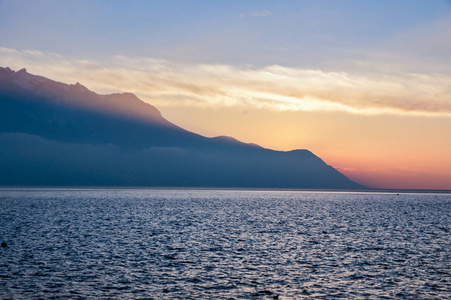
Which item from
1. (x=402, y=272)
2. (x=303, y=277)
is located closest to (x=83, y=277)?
(x=303, y=277)

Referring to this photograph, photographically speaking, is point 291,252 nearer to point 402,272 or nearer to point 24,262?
point 402,272

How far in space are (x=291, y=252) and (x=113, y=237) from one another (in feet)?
83.9

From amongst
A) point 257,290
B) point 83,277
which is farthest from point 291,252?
point 83,277

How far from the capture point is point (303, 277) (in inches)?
1351

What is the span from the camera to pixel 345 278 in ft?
112

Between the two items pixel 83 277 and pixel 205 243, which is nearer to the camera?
pixel 83 277

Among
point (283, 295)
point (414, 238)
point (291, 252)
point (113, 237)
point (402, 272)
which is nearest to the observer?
point (283, 295)

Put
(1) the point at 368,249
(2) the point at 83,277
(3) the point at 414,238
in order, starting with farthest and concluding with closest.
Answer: (3) the point at 414,238
(1) the point at 368,249
(2) the point at 83,277

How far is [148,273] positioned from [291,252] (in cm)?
1815

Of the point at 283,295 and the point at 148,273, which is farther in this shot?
the point at 148,273

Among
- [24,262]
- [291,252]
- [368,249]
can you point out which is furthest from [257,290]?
[368,249]

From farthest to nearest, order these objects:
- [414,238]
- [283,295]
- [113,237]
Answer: [414,238] < [113,237] < [283,295]

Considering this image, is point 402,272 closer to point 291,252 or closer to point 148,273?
point 291,252

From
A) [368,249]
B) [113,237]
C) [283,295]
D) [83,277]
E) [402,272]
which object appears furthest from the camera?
[113,237]
